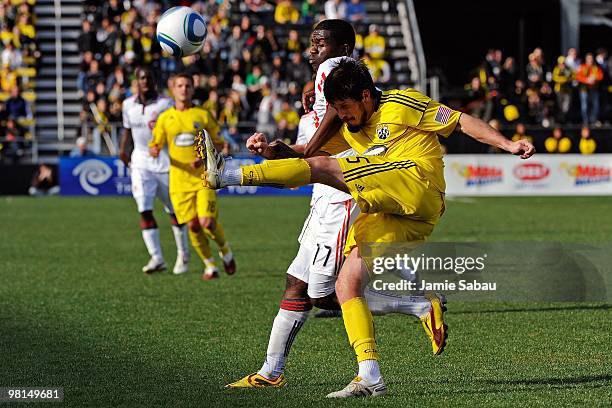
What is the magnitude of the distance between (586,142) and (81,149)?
11.8 meters

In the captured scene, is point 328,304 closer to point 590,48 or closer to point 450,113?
point 450,113

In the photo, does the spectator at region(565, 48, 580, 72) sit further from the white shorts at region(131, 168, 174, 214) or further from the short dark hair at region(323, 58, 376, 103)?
the short dark hair at region(323, 58, 376, 103)

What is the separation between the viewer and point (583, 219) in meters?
21.1

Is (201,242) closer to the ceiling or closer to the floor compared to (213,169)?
closer to the floor

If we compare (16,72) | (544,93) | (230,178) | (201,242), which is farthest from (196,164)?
(16,72)

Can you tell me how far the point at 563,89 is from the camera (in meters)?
31.1

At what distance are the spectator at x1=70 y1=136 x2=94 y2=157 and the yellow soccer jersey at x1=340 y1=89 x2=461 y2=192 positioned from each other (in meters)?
22.3

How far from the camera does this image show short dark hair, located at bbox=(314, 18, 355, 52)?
7578mm

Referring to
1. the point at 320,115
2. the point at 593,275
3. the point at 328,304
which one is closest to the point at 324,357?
the point at 328,304

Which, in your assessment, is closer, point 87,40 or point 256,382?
point 256,382

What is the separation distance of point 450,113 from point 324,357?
7.05ft

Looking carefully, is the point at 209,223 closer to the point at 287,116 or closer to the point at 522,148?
the point at 522,148

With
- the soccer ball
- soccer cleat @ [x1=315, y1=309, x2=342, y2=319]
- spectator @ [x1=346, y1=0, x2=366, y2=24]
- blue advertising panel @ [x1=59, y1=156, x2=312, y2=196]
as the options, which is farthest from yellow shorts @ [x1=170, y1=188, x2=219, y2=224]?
spectator @ [x1=346, y1=0, x2=366, y2=24]

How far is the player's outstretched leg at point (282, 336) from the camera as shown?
6.91 meters
